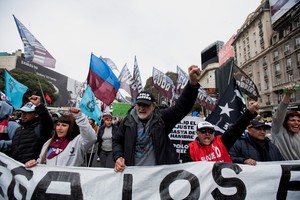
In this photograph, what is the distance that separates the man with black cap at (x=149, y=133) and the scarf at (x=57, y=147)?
0.70m

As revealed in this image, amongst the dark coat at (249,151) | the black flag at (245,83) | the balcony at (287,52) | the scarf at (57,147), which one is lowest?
the dark coat at (249,151)

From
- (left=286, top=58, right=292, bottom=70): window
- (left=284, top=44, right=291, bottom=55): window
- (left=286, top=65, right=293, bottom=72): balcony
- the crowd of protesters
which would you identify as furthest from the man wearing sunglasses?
(left=284, top=44, right=291, bottom=55): window

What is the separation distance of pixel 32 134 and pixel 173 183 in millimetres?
1853

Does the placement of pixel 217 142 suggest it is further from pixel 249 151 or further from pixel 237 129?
pixel 249 151

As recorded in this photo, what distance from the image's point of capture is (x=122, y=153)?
2.19 metres

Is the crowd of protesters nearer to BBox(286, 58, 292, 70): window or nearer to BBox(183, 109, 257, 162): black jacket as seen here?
BBox(183, 109, 257, 162): black jacket

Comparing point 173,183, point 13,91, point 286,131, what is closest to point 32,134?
point 173,183

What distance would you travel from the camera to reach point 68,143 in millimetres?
2582

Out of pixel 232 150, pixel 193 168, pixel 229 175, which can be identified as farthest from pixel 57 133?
pixel 232 150

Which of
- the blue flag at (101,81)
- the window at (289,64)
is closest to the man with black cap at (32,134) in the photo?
the blue flag at (101,81)

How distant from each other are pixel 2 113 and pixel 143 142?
2525mm

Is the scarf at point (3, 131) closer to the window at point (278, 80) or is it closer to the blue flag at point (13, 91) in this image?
the blue flag at point (13, 91)

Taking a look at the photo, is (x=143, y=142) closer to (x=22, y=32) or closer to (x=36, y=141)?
(x=36, y=141)

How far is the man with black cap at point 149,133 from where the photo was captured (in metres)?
2.10
